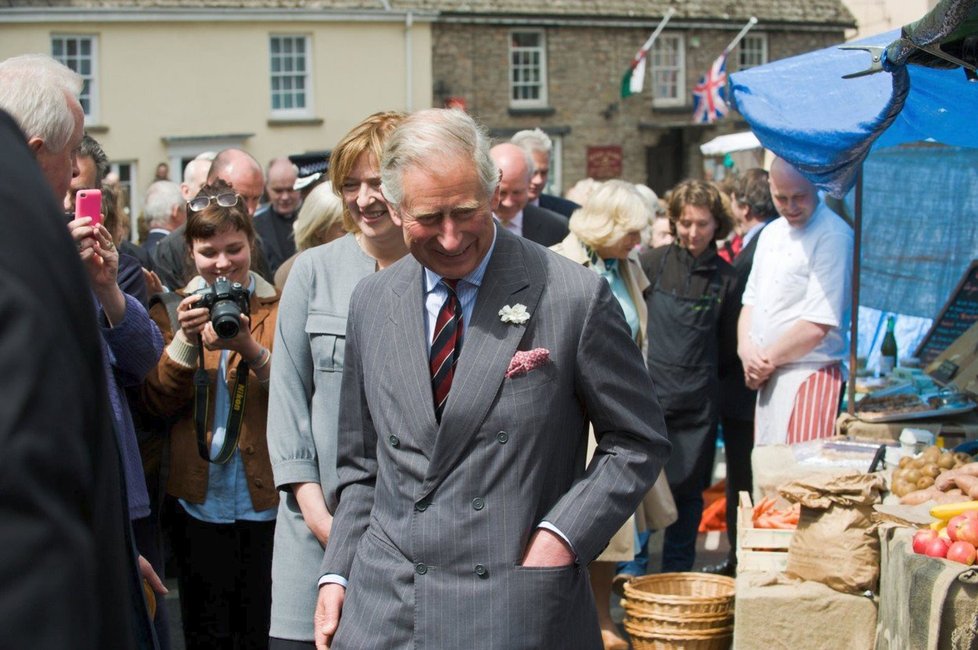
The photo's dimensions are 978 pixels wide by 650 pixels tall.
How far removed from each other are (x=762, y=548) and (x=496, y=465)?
9.00ft

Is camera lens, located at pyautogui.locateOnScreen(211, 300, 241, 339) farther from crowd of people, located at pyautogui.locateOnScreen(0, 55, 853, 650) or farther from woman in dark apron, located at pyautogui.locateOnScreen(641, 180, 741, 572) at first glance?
woman in dark apron, located at pyautogui.locateOnScreen(641, 180, 741, 572)

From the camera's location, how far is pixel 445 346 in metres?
2.99

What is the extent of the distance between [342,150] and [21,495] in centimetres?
253

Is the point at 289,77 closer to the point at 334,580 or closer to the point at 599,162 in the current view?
the point at 599,162

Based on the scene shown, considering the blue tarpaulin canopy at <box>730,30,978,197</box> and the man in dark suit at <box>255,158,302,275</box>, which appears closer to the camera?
the blue tarpaulin canopy at <box>730,30,978,197</box>

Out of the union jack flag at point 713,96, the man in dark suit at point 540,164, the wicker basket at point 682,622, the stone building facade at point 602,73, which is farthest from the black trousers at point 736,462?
the stone building facade at point 602,73

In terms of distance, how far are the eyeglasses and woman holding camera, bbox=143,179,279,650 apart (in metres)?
0.07

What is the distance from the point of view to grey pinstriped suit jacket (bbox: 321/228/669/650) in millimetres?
2830

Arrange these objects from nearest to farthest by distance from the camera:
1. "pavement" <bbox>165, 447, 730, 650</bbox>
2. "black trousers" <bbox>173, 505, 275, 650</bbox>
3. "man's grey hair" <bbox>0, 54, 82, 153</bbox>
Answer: "man's grey hair" <bbox>0, 54, 82, 153</bbox>, "black trousers" <bbox>173, 505, 275, 650</bbox>, "pavement" <bbox>165, 447, 730, 650</bbox>

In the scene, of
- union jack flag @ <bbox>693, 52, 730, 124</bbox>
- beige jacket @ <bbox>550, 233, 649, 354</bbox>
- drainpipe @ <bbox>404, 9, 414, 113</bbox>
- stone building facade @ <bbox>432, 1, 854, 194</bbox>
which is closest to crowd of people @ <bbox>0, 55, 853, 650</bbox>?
beige jacket @ <bbox>550, 233, 649, 354</bbox>

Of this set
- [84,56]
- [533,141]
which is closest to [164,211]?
[533,141]

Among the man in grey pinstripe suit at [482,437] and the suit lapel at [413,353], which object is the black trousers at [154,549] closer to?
the man in grey pinstripe suit at [482,437]

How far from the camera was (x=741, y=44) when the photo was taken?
111 ft

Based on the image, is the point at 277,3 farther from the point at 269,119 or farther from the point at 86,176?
the point at 86,176
